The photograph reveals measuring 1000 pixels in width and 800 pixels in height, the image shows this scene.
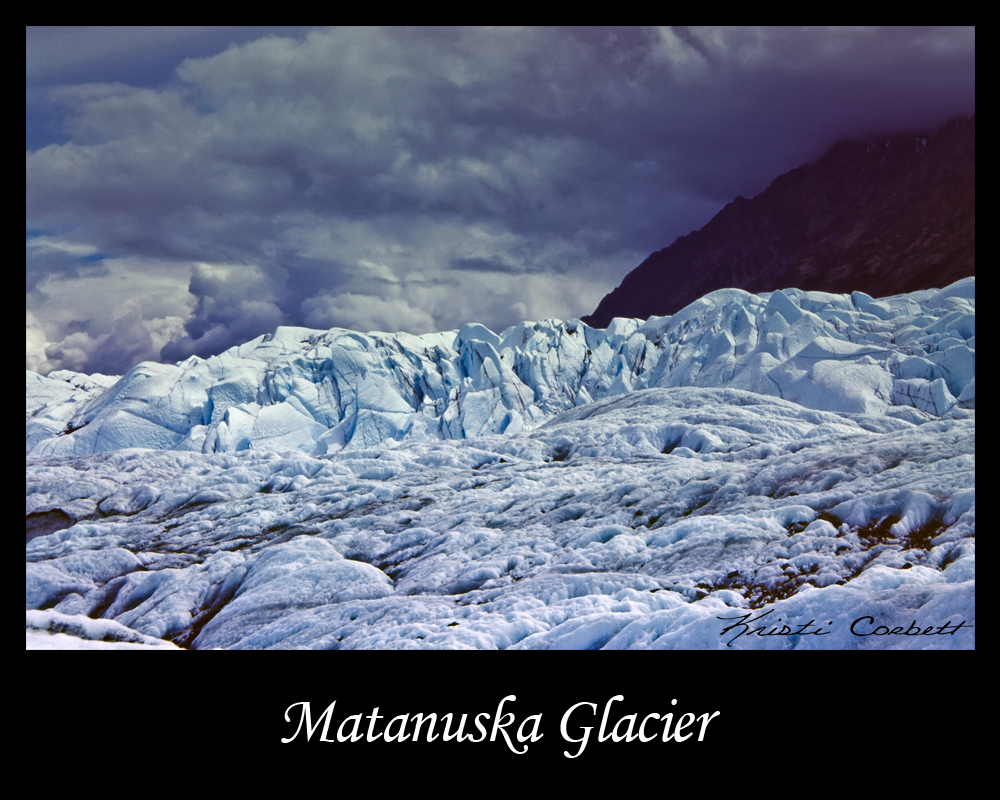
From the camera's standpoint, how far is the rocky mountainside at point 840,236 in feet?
87.1

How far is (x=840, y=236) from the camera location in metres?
37.9

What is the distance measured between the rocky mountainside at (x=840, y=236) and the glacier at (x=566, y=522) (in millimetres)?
6321

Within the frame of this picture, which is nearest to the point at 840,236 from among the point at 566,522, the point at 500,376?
the point at 500,376

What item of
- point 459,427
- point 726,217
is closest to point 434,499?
point 459,427

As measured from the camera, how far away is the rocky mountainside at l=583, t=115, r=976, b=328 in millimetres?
26562

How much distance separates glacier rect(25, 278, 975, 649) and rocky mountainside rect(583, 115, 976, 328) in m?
6.32

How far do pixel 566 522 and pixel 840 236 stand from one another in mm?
35205
